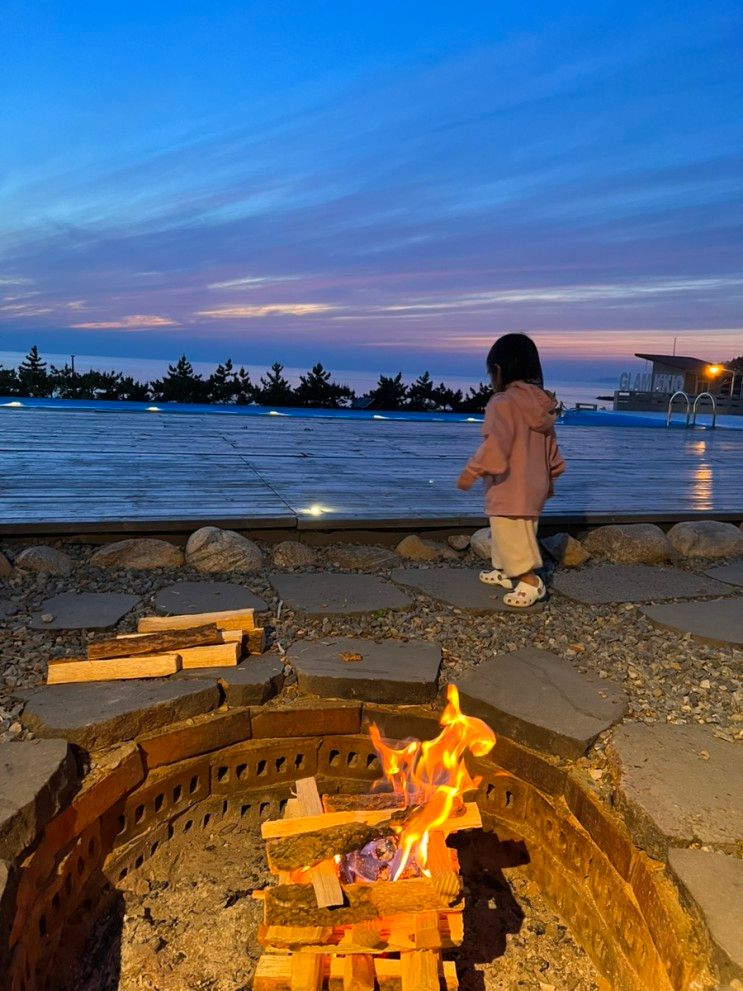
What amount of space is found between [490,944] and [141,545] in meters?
2.47

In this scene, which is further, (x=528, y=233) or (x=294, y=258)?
(x=294, y=258)

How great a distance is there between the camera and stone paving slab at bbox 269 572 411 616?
10.1 feet

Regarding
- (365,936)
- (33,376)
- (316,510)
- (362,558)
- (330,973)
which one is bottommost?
(330,973)

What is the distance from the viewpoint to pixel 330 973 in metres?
1.57

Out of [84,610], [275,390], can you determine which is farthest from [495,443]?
[275,390]

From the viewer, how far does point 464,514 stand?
14.6 feet

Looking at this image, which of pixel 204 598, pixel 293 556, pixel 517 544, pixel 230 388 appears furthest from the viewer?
pixel 230 388

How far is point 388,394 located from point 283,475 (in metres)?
10.1

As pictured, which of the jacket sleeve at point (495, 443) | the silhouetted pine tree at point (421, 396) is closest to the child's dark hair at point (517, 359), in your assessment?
the jacket sleeve at point (495, 443)

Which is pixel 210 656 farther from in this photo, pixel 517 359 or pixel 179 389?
pixel 179 389

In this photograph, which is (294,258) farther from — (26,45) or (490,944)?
(490,944)

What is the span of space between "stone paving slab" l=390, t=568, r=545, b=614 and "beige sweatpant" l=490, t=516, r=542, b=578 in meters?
0.16

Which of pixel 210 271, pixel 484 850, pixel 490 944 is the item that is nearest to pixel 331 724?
pixel 484 850

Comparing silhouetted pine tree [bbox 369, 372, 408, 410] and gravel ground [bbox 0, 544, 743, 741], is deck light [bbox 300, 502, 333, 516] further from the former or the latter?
silhouetted pine tree [bbox 369, 372, 408, 410]
